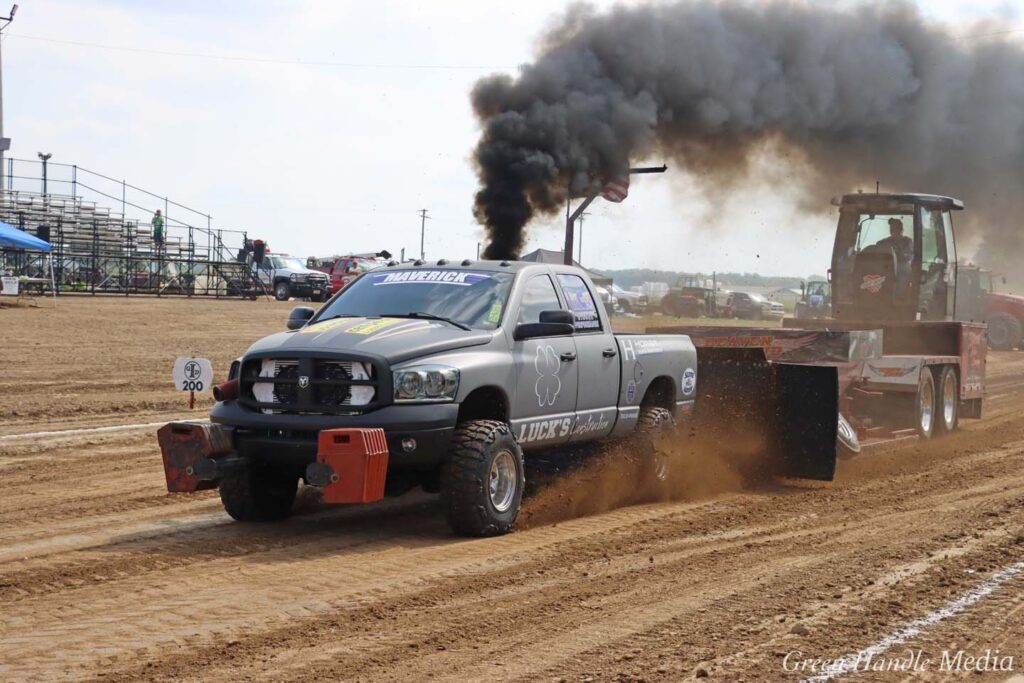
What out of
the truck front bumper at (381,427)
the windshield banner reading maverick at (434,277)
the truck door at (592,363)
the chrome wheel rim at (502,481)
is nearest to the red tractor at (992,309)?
the truck door at (592,363)

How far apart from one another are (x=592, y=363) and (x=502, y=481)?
1.61 m

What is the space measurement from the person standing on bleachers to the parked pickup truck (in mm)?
33618

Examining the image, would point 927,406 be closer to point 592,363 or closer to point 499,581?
point 592,363

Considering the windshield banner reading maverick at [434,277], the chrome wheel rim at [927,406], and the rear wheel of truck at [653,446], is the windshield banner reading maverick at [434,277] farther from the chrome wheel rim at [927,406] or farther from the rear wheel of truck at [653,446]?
the chrome wheel rim at [927,406]

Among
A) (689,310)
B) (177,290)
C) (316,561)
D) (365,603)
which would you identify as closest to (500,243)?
(316,561)

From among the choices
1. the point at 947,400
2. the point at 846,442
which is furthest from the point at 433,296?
the point at 947,400

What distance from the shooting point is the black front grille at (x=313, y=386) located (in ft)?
25.5

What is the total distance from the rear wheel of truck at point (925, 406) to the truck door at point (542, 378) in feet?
21.1

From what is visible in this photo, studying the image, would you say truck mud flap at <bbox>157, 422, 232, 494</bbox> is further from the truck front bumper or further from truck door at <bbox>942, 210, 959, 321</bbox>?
truck door at <bbox>942, 210, 959, 321</bbox>

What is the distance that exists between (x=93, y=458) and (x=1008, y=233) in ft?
72.5

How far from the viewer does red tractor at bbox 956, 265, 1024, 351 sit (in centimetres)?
3356

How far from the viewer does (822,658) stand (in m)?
5.32

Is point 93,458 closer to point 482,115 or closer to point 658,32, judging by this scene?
point 482,115

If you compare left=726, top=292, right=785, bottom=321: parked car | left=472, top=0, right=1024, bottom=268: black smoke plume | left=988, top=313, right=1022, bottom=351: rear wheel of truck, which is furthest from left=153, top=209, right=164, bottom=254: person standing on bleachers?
left=988, top=313, right=1022, bottom=351: rear wheel of truck
